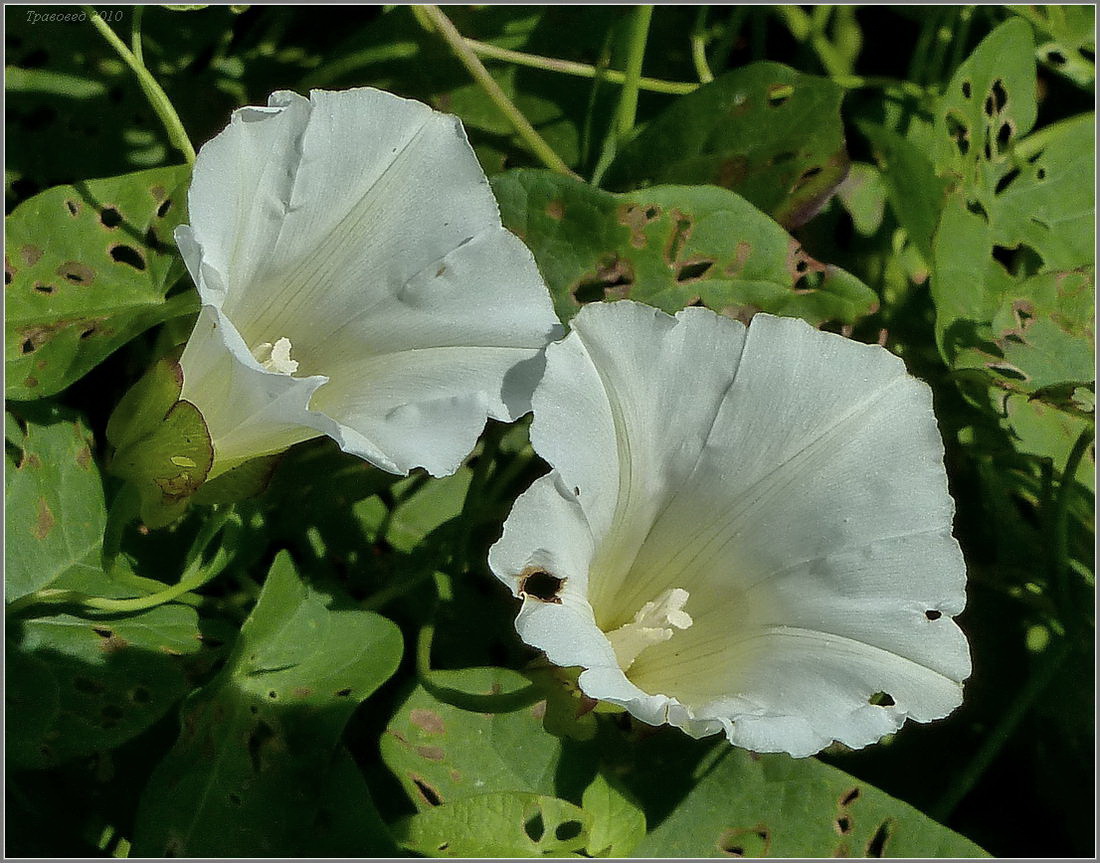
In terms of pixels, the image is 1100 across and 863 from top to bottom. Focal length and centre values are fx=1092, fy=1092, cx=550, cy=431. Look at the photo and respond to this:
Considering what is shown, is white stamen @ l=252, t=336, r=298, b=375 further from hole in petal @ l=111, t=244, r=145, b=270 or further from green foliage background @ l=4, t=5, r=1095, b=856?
hole in petal @ l=111, t=244, r=145, b=270

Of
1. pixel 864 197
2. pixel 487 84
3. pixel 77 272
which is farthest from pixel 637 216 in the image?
pixel 77 272

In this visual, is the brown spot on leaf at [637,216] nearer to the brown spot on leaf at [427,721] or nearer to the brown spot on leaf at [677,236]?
the brown spot on leaf at [677,236]

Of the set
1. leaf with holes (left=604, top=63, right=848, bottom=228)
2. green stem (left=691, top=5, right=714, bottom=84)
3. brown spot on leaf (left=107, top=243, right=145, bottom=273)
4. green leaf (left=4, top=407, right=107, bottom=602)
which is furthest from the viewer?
green stem (left=691, top=5, right=714, bottom=84)

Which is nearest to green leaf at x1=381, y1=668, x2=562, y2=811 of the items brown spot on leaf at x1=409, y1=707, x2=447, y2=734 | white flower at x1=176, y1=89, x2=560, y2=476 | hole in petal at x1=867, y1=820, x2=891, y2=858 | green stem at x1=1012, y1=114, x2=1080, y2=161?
brown spot on leaf at x1=409, y1=707, x2=447, y2=734

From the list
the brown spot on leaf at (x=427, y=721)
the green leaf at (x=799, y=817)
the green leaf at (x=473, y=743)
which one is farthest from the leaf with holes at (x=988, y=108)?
the brown spot on leaf at (x=427, y=721)

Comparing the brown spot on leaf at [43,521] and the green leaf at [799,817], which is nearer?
the brown spot on leaf at [43,521]

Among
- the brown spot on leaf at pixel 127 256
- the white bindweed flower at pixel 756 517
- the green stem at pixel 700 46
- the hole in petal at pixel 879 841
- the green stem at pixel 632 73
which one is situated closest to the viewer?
the white bindweed flower at pixel 756 517
